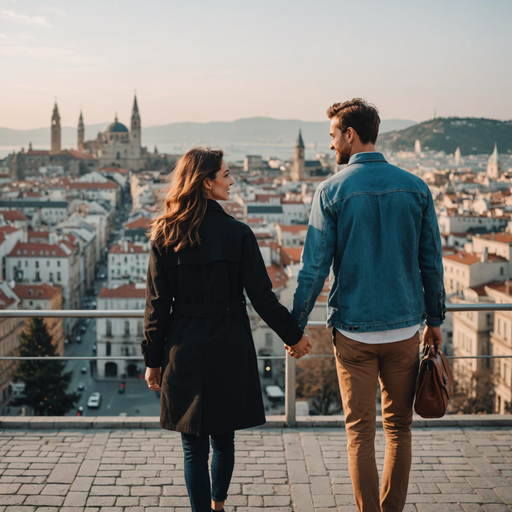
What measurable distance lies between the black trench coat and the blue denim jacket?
161mm

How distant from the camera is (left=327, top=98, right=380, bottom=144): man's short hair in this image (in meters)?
1.89

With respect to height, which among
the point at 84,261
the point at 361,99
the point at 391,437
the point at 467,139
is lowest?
the point at 84,261

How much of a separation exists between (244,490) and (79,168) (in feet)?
318

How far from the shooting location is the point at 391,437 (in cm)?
200

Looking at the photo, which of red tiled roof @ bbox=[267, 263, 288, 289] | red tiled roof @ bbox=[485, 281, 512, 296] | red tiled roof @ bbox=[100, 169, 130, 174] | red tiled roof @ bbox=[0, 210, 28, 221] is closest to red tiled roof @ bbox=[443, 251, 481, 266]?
red tiled roof @ bbox=[485, 281, 512, 296]

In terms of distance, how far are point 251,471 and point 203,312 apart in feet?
3.25

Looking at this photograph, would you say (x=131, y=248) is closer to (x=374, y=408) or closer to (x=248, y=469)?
(x=248, y=469)

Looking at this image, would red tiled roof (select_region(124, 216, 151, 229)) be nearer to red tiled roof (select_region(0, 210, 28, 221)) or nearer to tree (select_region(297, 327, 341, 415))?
red tiled roof (select_region(0, 210, 28, 221))

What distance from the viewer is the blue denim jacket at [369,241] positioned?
1878 millimetres

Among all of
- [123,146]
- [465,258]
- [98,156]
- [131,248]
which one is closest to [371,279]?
[465,258]

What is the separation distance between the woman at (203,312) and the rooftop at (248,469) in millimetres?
499

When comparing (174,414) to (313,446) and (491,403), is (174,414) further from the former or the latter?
(491,403)

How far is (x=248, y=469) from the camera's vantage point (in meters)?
2.59

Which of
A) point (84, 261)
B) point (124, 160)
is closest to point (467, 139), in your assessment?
point (124, 160)
